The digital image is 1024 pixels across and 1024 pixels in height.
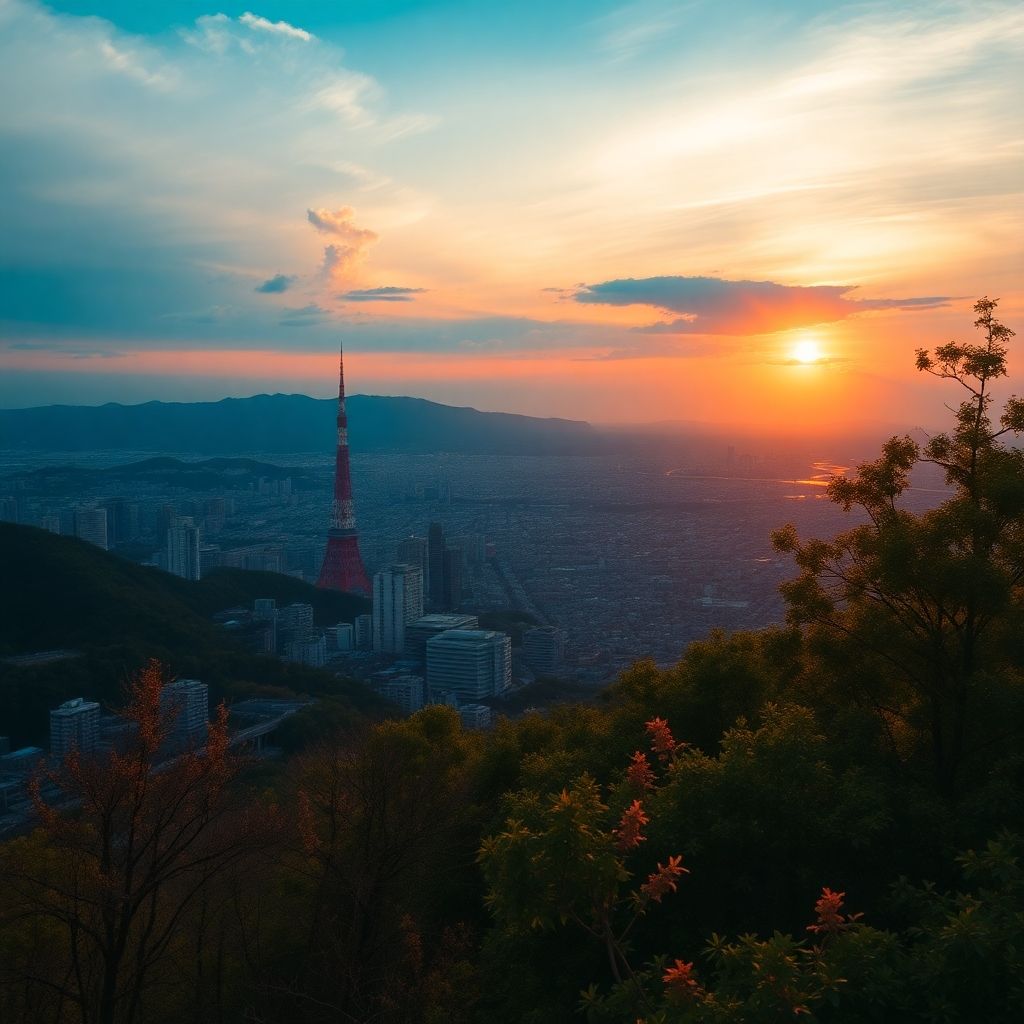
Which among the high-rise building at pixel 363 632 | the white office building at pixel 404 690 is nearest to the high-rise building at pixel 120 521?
the high-rise building at pixel 363 632

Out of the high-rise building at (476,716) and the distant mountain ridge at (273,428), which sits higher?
the distant mountain ridge at (273,428)

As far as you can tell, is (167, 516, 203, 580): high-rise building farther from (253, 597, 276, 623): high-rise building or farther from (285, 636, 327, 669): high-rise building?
(285, 636, 327, 669): high-rise building

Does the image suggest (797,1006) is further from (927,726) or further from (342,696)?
(342,696)

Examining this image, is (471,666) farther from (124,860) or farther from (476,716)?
(124,860)

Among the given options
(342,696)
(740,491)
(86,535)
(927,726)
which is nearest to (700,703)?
(927,726)

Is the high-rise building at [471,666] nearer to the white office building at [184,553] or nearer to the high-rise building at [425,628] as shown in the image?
the high-rise building at [425,628]

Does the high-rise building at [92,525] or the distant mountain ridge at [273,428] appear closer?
the high-rise building at [92,525]

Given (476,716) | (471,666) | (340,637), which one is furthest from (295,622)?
(476,716)

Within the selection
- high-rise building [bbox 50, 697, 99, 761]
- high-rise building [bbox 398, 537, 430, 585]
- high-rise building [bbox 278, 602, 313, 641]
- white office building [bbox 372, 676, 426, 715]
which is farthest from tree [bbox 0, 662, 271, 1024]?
high-rise building [bbox 398, 537, 430, 585]
